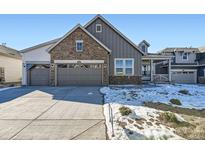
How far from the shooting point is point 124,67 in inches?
915

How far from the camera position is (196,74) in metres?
33.9

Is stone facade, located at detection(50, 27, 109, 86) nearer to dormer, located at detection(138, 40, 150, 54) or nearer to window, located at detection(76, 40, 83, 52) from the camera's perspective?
window, located at detection(76, 40, 83, 52)

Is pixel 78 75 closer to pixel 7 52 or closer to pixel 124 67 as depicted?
pixel 124 67

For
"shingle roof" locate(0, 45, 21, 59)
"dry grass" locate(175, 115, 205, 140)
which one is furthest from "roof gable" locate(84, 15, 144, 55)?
"dry grass" locate(175, 115, 205, 140)

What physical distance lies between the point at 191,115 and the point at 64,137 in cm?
637

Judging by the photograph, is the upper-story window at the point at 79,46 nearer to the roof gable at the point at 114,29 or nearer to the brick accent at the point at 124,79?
the roof gable at the point at 114,29

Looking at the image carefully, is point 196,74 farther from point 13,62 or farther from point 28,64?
point 13,62

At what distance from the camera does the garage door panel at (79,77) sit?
21.9 metres

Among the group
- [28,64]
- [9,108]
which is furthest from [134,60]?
[9,108]

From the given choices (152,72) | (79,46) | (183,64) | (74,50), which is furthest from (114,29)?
(183,64)

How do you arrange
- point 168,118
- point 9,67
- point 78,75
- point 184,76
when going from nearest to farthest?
point 168,118 < point 78,75 < point 9,67 < point 184,76

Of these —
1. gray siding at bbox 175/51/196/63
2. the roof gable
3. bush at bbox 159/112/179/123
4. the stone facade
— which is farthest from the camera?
gray siding at bbox 175/51/196/63

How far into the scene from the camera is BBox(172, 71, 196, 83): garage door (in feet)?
109

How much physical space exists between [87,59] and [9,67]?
1174 centimetres
